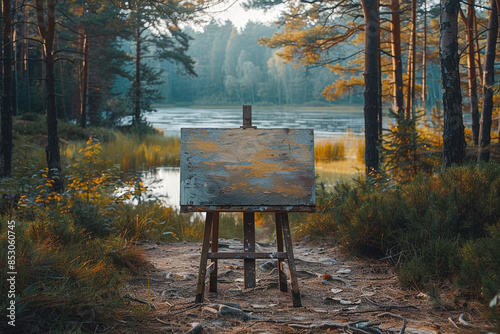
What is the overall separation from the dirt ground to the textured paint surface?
836 mm

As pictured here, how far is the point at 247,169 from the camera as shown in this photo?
4.14 meters

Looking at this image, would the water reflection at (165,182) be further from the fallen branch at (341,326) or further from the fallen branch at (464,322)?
the fallen branch at (464,322)

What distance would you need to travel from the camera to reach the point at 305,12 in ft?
45.5

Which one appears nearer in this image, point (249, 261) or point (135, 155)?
point (249, 261)

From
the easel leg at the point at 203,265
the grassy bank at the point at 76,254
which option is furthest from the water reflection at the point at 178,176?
the easel leg at the point at 203,265

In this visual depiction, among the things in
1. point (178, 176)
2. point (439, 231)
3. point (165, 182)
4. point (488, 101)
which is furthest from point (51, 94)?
point (488, 101)

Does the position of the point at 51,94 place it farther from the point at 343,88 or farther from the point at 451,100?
the point at 343,88

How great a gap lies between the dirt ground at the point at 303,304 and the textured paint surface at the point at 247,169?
836mm

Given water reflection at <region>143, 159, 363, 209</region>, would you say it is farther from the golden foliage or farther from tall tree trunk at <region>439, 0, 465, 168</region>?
tall tree trunk at <region>439, 0, 465, 168</region>

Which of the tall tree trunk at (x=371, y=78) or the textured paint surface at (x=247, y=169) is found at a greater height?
the tall tree trunk at (x=371, y=78)

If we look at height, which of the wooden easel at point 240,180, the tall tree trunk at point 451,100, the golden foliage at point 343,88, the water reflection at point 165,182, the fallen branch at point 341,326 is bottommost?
the water reflection at point 165,182

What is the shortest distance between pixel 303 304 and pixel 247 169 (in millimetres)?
1248

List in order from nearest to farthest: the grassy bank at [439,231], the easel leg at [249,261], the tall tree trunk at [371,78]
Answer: the grassy bank at [439,231]
the easel leg at [249,261]
the tall tree trunk at [371,78]

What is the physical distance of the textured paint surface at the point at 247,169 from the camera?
4.02 metres
